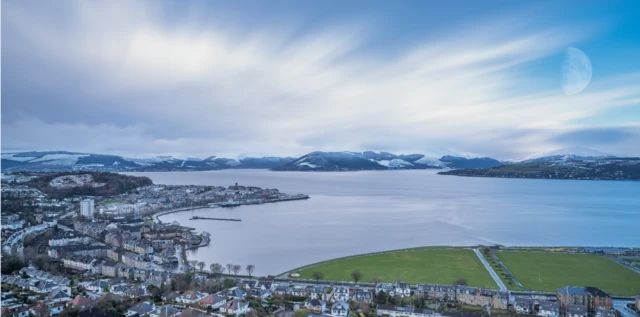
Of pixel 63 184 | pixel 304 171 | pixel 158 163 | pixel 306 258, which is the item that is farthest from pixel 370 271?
pixel 158 163

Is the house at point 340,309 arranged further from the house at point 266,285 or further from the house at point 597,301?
the house at point 597,301

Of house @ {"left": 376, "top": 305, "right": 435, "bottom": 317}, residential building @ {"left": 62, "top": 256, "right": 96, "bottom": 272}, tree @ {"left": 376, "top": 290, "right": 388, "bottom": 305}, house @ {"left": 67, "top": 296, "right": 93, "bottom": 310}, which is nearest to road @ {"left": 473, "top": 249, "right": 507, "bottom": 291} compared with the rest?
house @ {"left": 376, "top": 305, "right": 435, "bottom": 317}

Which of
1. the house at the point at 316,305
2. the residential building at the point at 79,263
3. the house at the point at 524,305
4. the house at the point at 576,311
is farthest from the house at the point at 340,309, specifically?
the residential building at the point at 79,263

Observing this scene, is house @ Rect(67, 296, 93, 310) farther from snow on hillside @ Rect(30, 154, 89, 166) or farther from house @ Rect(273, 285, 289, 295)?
snow on hillside @ Rect(30, 154, 89, 166)

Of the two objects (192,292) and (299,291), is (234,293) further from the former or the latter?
(299,291)

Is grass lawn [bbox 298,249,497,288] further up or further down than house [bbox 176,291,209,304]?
further down

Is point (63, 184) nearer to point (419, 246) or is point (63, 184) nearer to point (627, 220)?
point (419, 246)
